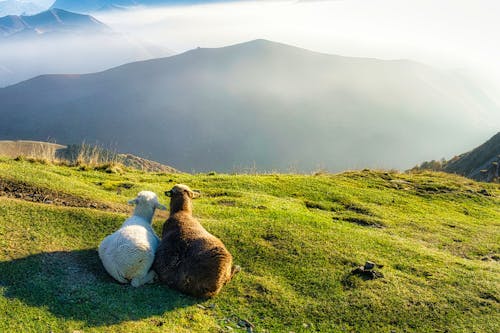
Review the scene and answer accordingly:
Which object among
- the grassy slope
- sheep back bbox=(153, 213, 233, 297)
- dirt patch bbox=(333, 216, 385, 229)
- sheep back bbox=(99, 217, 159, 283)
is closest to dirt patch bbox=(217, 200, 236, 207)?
the grassy slope

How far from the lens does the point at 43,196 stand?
12320mm

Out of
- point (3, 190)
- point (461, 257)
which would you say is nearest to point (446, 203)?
point (461, 257)

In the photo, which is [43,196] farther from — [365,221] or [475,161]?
[475,161]

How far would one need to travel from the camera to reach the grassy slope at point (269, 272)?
7895 millimetres

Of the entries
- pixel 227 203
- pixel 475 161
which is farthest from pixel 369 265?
pixel 475 161

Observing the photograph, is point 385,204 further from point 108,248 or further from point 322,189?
point 108,248

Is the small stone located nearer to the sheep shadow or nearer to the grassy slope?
the grassy slope

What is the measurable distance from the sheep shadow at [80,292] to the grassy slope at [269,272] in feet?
0.06

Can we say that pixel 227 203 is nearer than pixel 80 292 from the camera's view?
No

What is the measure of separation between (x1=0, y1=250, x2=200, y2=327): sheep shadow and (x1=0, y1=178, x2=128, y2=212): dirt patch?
3.15 m

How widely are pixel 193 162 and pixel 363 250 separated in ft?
619

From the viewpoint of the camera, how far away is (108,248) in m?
8.83

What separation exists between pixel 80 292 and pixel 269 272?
13.4 feet

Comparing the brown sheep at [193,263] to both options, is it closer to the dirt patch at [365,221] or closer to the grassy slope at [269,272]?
the grassy slope at [269,272]
